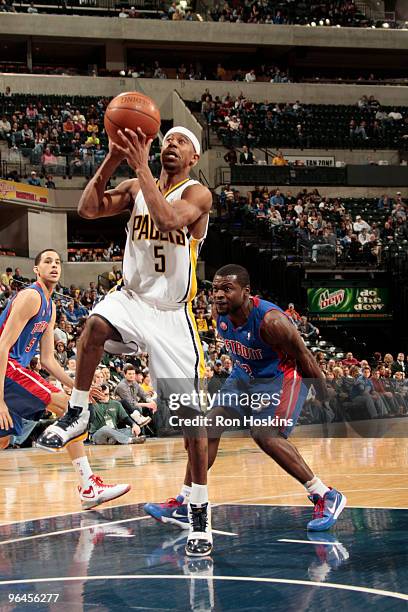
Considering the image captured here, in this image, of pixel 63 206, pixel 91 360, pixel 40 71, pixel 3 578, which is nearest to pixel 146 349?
pixel 91 360

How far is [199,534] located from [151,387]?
9.27 metres

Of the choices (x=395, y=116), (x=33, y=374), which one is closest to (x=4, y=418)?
(x=33, y=374)

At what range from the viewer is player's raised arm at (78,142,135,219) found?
5.45 meters

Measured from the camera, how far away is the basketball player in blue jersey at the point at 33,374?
677 centimetres

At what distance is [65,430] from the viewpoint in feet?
18.5

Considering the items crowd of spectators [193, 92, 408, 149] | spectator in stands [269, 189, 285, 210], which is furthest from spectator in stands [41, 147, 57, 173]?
spectator in stands [269, 189, 285, 210]

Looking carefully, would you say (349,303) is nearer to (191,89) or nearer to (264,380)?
(191,89)

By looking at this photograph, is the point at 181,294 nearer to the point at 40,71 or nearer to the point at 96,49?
the point at 40,71

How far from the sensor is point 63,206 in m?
27.0

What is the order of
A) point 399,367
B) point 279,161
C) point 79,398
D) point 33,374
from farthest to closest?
point 279,161
point 399,367
point 33,374
point 79,398

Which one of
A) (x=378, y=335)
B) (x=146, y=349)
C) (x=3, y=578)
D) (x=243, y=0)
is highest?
(x=243, y=0)

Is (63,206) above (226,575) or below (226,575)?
below

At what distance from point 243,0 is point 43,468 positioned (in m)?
29.3

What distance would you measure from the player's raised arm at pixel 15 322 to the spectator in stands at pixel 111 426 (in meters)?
6.86
